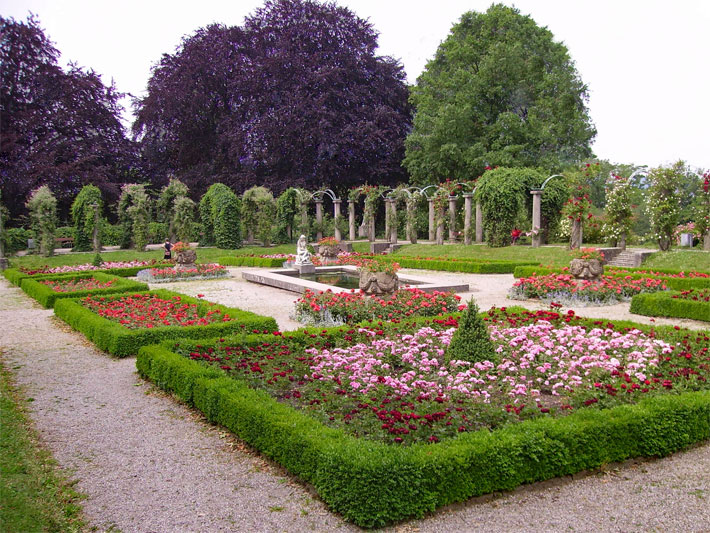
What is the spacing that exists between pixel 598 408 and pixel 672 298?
22.1 ft

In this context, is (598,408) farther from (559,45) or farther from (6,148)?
(6,148)

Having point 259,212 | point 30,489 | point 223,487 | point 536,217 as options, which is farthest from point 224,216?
point 223,487

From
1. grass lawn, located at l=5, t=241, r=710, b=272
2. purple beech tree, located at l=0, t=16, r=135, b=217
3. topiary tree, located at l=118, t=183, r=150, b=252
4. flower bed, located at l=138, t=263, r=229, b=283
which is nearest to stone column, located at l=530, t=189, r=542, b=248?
grass lawn, located at l=5, t=241, r=710, b=272

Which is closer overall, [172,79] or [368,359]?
[368,359]

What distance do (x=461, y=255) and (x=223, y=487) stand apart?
21.0m

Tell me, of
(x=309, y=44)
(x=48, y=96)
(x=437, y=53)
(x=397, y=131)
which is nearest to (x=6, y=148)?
(x=48, y=96)

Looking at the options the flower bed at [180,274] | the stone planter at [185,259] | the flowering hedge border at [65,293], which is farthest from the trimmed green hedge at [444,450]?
the stone planter at [185,259]

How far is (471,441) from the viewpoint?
163 inches

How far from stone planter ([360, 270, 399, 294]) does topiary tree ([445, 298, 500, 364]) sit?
421 centimetres

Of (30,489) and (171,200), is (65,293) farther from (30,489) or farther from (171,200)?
(171,200)

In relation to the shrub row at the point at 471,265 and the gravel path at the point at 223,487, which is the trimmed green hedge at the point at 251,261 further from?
the gravel path at the point at 223,487

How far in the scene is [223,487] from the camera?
415 cm

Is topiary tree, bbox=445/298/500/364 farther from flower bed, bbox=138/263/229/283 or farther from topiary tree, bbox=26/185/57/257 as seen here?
topiary tree, bbox=26/185/57/257

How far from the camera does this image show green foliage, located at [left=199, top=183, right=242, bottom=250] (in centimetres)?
2991
